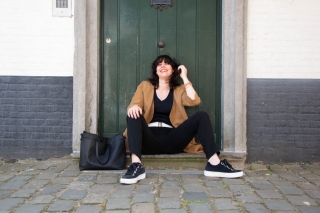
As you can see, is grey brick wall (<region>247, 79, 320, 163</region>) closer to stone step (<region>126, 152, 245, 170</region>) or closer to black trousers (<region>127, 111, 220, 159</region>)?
stone step (<region>126, 152, 245, 170</region>)

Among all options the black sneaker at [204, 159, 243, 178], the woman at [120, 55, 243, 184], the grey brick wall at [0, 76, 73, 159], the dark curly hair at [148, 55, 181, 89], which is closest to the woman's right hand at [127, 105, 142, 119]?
the woman at [120, 55, 243, 184]

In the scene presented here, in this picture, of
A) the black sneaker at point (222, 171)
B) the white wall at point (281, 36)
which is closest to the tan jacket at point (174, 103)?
the black sneaker at point (222, 171)

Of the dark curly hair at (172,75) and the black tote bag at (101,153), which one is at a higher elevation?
the dark curly hair at (172,75)

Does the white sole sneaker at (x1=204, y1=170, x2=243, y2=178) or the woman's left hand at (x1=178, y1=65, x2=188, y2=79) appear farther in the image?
the woman's left hand at (x1=178, y1=65, x2=188, y2=79)

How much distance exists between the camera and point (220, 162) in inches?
150

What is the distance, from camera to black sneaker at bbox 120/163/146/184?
349 cm

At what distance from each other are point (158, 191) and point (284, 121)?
1974 millimetres

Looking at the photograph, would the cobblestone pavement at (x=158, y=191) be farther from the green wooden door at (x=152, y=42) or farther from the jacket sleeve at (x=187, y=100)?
the green wooden door at (x=152, y=42)

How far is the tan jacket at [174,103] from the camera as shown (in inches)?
162

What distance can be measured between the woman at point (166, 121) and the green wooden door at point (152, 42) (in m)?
0.30

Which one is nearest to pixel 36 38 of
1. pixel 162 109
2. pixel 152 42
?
pixel 152 42

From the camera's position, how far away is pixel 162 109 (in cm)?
414

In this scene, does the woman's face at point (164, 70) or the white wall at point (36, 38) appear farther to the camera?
the white wall at point (36, 38)

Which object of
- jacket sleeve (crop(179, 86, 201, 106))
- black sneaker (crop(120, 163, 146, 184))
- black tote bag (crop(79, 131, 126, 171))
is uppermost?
jacket sleeve (crop(179, 86, 201, 106))
